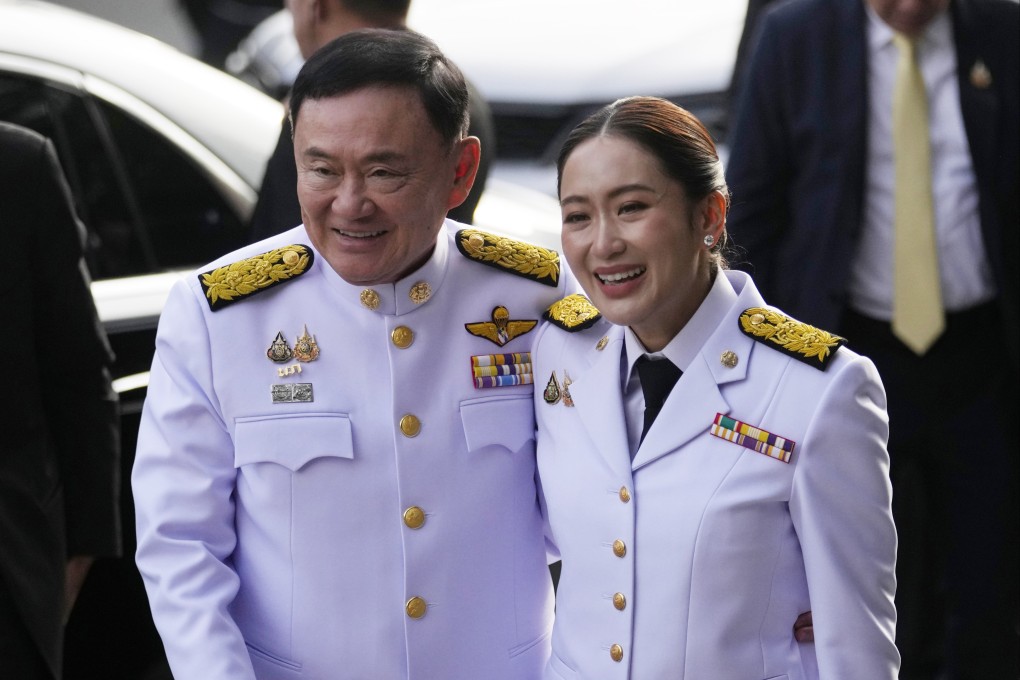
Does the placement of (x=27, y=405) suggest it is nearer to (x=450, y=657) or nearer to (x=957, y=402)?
(x=450, y=657)

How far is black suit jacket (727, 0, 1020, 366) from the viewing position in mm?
3590

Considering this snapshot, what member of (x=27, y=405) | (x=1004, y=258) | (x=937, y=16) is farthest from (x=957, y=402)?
(x=27, y=405)

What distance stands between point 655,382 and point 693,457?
145 millimetres

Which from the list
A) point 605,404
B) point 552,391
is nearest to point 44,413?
point 552,391

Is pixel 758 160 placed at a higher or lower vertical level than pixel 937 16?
lower

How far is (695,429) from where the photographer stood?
236cm

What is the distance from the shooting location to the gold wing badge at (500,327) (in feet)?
8.52

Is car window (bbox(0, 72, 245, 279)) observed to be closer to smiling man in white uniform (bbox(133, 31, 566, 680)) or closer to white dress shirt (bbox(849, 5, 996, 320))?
smiling man in white uniform (bbox(133, 31, 566, 680))

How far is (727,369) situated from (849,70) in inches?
57.9

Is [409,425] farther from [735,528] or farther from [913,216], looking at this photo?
[913,216]

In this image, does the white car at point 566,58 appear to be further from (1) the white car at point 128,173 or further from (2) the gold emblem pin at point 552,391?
(2) the gold emblem pin at point 552,391

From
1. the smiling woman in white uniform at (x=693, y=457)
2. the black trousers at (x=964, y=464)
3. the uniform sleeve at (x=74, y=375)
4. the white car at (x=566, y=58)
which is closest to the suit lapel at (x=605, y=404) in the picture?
the smiling woman in white uniform at (x=693, y=457)

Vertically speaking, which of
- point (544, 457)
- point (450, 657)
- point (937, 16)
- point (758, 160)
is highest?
point (937, 16)

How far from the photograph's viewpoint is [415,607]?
8.06 ft
